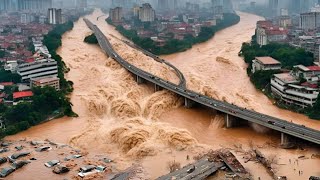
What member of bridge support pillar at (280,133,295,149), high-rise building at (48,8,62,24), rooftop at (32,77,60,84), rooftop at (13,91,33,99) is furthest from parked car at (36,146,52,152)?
high-rise building at (48,8,62,24)

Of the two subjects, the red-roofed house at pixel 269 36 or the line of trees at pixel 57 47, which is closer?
the line of trees at pixel 57 47

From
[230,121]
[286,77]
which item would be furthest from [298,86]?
[230,121]

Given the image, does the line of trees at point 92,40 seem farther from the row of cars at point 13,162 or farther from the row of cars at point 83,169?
the row of cars at point 83,169

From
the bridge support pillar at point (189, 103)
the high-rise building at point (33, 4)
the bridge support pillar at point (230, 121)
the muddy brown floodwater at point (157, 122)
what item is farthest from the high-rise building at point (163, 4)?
the bridge support pillar at point (230, 121)

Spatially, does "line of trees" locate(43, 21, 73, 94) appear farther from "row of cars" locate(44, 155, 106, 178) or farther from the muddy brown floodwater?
"row of cars" locate(44, 155, 106, 178)

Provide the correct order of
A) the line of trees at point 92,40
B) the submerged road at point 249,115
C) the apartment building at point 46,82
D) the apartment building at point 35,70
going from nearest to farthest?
the submerged road at point 249,115, the apartment building at point 46,82, the apartment building at point 35,70, the line of trees at point 92,40

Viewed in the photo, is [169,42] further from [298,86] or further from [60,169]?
[60,169]
